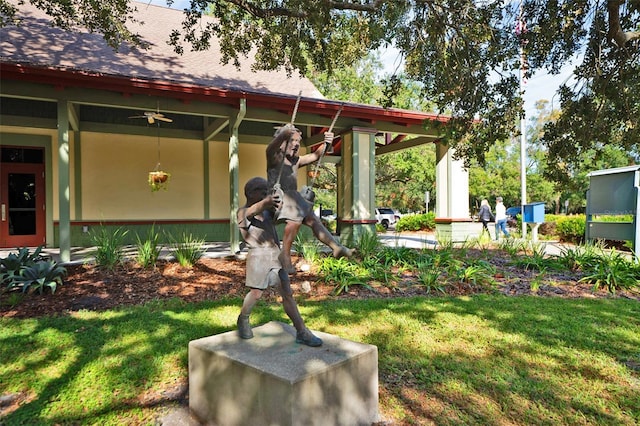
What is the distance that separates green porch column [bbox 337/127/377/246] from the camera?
10328 millimetres

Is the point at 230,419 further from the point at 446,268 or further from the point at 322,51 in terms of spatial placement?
the point at 322,51

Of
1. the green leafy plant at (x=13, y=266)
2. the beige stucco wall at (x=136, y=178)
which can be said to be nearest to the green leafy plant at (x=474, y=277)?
the green leafy plant at (x=13, y=266)

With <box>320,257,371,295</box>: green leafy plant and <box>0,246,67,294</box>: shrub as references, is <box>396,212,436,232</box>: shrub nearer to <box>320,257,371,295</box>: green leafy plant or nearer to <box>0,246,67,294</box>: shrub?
<box>320,257,371,295</box>: green leafy plant

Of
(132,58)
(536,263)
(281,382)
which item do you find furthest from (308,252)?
(132,58)

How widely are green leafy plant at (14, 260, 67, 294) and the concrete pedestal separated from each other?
13.7ft

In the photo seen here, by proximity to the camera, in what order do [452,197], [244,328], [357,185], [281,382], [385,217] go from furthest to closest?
1. [385,217]
2. [452,197]
3. [357,185]
4. [244,328]
5. [281,382]

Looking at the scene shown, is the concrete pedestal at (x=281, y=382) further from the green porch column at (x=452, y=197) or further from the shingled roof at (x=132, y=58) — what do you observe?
the green porch column at (x=452, y=197)

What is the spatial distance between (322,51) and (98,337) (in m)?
6.31

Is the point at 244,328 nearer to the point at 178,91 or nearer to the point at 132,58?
the point at 178,91

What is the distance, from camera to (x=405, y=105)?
23.1 m

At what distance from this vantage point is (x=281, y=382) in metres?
2.38

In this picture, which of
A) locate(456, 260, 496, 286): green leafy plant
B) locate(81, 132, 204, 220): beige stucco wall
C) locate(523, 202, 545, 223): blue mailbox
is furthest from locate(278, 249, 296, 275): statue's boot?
locate(523, 202, 545, 223): blue mailbox

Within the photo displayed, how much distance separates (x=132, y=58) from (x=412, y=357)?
9857 mm

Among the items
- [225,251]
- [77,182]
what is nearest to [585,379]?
[225,251]
